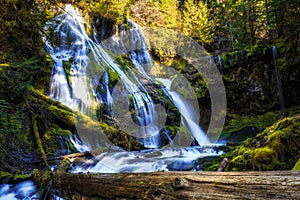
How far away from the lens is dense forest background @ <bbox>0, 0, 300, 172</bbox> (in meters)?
3.82

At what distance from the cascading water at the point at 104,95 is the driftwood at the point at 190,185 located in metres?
3.24

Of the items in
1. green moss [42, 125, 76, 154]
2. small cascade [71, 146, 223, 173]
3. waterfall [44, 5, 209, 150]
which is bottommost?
small cascade [71, 146, 223, 173]

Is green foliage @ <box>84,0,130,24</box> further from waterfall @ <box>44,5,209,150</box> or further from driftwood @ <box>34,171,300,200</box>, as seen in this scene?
driftwood @ <box>34,171,300,200</box>

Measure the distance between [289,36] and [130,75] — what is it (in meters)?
7.43

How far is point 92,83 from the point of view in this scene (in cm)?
960

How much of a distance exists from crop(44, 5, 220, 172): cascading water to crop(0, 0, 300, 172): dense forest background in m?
0.79

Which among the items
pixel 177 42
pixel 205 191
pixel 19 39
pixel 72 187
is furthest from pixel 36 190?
pixel 177 42

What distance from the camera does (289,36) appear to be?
471 inches

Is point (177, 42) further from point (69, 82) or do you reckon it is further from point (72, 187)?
point (72, 187)

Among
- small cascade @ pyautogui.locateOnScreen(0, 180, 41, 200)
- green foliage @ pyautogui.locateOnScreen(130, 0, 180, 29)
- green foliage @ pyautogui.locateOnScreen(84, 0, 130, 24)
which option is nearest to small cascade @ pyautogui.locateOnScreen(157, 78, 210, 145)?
green foliage @ pyautogui.locateOnScreen(84, 0, 130, 24)

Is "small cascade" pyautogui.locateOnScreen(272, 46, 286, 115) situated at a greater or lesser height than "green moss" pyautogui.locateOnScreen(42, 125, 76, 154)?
greater

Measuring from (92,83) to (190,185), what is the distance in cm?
817

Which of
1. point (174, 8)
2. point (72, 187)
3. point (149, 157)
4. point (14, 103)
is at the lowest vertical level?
point (149, 157)

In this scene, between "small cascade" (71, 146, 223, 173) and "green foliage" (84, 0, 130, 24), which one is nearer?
→ "small cascade" (71, 146, 223, 173)
